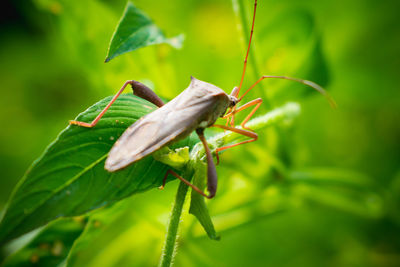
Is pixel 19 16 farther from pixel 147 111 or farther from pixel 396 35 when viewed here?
pixel 396 35

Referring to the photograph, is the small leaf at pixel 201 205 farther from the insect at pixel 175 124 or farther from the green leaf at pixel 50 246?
the green leaf at pixel 50 246

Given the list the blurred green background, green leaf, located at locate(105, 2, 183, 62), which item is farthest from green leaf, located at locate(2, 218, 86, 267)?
green leaf, located at locate(105, 2, 183, 62)

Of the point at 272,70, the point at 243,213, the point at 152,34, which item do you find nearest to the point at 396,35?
the point at 272,70

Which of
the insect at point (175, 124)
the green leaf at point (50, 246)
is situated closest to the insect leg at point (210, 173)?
the insect at point (175, 124)

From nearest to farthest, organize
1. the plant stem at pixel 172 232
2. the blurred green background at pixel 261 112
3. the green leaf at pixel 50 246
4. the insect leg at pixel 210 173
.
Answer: the plant stem at pixel 172 232, the insect leg at pixel 210 173, the green leaf at pixel 50 246, the blurred green background at pixel 261 112

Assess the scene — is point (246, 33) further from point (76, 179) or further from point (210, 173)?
point (76, 179)
